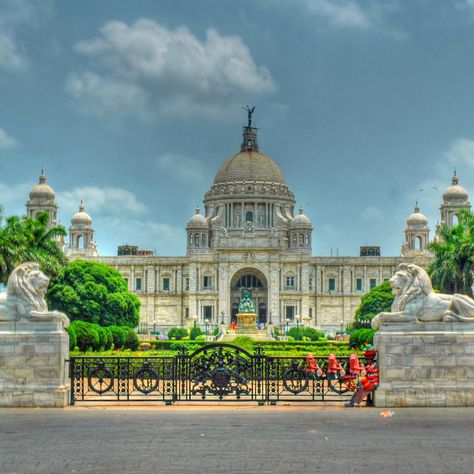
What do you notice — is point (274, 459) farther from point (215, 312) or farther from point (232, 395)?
point (215, 312)

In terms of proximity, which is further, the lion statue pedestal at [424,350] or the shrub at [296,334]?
the shrub at [296,334]

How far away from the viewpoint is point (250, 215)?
124938mm

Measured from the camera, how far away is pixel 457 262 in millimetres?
54125

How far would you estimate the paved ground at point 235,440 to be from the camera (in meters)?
14.1

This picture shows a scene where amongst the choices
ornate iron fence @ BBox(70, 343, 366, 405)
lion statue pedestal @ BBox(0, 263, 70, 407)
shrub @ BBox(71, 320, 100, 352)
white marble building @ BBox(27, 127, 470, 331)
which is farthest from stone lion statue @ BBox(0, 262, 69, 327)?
white marble building @ BBox(27, 127, 470, 331)

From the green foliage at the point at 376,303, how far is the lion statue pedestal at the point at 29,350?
61.4 m

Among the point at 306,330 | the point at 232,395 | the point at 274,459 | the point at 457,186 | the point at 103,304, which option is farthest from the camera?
the point at 457,186

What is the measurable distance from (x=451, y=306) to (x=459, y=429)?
4.51 metres

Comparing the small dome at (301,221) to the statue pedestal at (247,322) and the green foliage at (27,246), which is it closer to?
the statue pedestal at (247,322)

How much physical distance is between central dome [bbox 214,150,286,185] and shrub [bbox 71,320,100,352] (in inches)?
3211

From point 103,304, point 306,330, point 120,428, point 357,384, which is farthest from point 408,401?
point 306,330

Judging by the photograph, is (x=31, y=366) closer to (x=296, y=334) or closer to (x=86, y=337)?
(x=86, y=337)

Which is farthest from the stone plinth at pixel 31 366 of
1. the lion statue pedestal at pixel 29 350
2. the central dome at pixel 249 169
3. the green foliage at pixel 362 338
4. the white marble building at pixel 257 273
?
the central dome at pixel 249 169

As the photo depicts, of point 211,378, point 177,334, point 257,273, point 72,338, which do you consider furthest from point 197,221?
point 211,378
